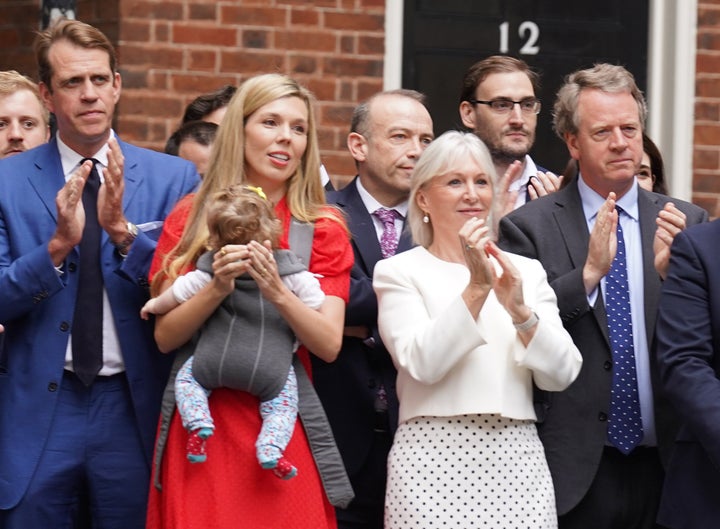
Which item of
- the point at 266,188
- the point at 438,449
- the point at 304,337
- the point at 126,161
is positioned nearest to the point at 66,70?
the point at 126,161

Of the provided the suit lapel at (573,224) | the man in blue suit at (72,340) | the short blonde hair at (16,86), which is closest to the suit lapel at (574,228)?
the suit lapel at (573,224)

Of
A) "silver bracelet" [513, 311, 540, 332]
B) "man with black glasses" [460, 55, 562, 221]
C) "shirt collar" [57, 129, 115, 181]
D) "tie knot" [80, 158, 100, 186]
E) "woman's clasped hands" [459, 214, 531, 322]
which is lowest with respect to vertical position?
"silver bracelet" [513, 311, 540, 332]

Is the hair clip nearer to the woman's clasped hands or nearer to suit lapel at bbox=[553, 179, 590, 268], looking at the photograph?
the woman's clasped hands

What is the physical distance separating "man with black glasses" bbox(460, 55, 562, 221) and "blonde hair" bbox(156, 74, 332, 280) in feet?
3.72

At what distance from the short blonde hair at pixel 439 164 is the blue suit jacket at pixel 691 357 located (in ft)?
2.24

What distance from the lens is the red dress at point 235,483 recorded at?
16.9ft

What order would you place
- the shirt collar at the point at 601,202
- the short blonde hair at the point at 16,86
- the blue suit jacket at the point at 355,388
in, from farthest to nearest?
the short blonde hair at the point at 16,86
the shirt collar at the point at 601,202
the blue suit jacket at the point at 355,388

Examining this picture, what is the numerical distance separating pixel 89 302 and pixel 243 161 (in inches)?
27.8

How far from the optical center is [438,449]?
5.28 m

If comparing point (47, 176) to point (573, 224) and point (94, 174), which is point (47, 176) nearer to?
point (94, 174)

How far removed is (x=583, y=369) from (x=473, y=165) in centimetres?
81

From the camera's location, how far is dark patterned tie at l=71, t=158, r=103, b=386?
545 centimetres

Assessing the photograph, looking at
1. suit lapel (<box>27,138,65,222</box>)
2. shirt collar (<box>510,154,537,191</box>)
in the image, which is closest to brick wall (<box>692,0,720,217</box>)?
shirt collar (<box>510,154,537,191</box>)

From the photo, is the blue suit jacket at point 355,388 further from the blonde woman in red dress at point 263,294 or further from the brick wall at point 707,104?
the brick wall at point 707,104
